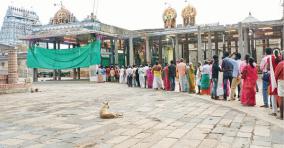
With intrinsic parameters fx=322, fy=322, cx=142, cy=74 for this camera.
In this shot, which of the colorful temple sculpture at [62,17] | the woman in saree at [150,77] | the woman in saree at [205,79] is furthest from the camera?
the colorful temple sculpture at [62,17]

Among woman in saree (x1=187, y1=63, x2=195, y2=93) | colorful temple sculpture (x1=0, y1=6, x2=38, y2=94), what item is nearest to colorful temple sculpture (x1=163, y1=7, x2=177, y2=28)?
colorful temple sculpture (x1=0, y1=6, x2=38, y2=94)

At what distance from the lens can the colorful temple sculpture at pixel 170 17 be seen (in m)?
40.8

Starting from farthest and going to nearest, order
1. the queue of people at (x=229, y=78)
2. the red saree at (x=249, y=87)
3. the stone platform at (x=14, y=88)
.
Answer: the stone platform at (x=14, y=88), the red saree at (x=249, y=87), the queue of people at (x=229, y=78)

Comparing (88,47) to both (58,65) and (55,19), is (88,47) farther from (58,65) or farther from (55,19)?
(55,19)

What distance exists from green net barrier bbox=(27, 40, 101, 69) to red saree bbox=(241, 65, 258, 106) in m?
16.8

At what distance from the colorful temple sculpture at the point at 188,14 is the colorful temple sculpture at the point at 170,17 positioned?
1290 millimetres

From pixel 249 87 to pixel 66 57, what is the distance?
1969 centimetres

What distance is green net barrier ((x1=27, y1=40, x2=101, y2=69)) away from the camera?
81.1ft

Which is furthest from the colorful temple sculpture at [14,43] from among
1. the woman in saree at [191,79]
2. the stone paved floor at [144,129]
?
the stone paved floor at [144,129]

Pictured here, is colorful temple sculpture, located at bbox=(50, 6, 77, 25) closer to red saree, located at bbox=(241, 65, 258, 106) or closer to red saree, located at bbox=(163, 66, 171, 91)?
red saree, located at bbox=(163, 66, 171, 91)

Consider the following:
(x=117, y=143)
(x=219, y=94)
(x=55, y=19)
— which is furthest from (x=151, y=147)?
(x=55, y=19)

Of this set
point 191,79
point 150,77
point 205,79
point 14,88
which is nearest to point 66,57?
point 14,88

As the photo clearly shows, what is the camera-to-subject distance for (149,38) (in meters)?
30.6

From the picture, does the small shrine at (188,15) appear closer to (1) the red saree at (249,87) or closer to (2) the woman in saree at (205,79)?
(2) the woman in saree at (205,79)
